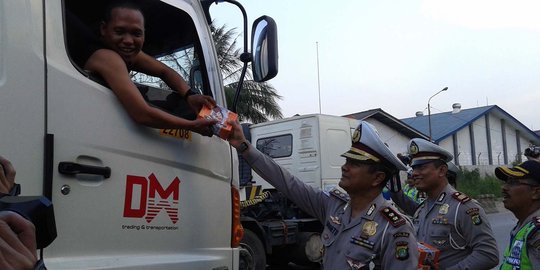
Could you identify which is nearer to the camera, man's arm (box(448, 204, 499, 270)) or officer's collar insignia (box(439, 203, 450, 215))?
man's arm (box(448, 204, 499, 270))

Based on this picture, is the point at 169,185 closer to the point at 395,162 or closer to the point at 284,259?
the point at 395,162

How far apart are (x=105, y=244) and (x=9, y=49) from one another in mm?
809

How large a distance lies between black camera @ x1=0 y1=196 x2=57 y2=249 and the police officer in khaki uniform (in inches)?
62.0

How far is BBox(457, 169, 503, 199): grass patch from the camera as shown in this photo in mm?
21812

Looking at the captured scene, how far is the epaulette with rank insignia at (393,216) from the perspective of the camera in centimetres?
222

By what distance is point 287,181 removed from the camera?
2.69 meters

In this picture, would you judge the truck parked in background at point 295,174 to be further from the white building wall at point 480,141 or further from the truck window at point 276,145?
the white building wall at point 480,141

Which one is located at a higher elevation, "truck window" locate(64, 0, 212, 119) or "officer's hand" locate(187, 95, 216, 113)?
"truck window" locate(64, 0, 212, 119)

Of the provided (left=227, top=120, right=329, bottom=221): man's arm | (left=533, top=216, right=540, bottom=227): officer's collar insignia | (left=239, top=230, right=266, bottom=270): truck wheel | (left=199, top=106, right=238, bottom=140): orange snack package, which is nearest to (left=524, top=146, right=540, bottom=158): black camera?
(left=533, top=216, right=540, bottom=227): officer's collar insignia

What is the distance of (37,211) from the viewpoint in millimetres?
878

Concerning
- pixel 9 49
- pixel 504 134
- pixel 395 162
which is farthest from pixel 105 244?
pixel 504 134

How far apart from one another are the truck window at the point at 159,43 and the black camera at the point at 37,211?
123cm

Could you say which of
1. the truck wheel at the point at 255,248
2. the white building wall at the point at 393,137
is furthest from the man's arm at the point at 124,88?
the white building wall at the point at 393,137

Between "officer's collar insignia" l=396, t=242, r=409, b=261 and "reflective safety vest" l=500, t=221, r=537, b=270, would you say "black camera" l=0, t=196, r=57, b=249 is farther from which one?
"reflective safety vest" l=500, t=221, r=537, b=270
